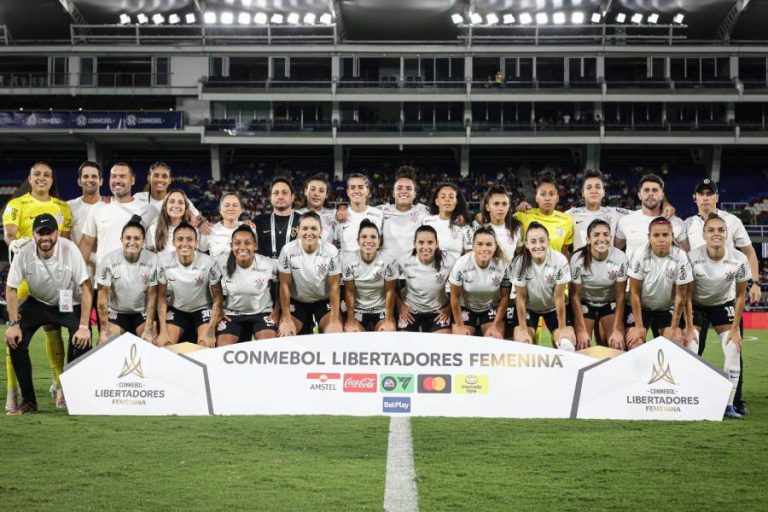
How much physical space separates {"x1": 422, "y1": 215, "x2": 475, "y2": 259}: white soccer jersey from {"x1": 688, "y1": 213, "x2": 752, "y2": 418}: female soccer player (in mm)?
2090

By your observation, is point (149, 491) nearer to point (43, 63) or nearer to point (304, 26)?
point (304, 26)

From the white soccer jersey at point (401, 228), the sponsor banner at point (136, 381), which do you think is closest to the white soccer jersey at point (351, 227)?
the white soccer jersey at point (401, 228)


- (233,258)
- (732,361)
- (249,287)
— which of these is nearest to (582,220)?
(732,361)

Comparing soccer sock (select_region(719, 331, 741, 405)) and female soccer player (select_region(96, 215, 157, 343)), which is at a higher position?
female soccer player (select_region(96, 215, 157, 343))

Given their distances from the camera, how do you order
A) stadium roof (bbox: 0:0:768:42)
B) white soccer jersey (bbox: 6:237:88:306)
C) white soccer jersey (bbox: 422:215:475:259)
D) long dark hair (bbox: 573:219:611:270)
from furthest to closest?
stadium roof (bbox: 0:0:768:42), white soccer jersey (bbox: 422:215:475:259), long dark hair (bbox: 573:219:611:270), white soccer jersey (bbox: 6:237:88:306)

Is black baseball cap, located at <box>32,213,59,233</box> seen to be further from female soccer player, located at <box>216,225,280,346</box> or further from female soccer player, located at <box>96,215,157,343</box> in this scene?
female soccer player, located at <box>216,225,280,346</box>

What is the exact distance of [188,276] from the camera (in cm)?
780

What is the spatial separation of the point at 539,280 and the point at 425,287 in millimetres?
1063

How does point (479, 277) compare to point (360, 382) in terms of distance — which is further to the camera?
point (479, 277)

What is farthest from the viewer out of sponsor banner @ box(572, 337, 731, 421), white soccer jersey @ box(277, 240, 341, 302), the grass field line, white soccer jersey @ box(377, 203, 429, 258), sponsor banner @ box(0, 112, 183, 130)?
sponsor banner @ box(0, 112, 183, 130)

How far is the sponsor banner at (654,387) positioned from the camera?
6895mm

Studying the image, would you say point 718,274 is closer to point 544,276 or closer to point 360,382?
point 544,276

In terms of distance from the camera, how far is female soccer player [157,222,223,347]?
7.67 metres

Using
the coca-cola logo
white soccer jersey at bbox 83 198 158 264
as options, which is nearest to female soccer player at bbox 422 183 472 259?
the coca-cola logo
